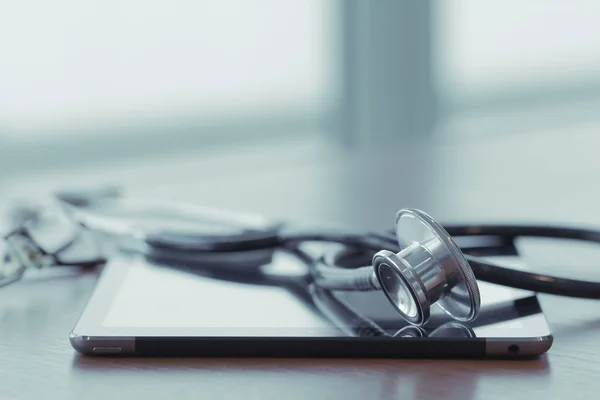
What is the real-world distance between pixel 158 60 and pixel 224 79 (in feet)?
0.84

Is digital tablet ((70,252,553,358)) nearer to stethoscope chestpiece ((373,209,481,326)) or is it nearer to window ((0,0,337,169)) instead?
stethoscope chestpiece ((373,209,481,326))

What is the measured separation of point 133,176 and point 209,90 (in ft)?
1.34

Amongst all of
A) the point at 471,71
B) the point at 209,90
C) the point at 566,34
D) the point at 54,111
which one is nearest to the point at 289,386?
the point at 54,111

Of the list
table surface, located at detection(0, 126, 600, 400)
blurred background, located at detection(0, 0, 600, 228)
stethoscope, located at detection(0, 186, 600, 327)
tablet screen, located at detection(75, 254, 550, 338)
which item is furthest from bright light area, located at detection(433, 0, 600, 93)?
tablet screen, located at detection(75, 254, 550, 338)

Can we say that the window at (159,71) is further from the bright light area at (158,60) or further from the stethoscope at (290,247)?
the stethoscope at (290,247)

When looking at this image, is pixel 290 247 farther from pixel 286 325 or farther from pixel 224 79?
pixel 224 79

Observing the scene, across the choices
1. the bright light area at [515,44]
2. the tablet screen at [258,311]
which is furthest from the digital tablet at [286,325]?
the bright light area at [515,44]

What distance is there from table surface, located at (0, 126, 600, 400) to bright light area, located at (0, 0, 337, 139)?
1.76 m

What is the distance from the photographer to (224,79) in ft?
10.2

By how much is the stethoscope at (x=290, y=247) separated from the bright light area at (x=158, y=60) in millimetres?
2026

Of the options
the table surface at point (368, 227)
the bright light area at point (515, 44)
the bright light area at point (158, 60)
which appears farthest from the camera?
the bright light area at point (515, 44)

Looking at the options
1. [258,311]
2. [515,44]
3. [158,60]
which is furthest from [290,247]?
[515,44]

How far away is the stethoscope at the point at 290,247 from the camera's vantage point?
0.48 metres

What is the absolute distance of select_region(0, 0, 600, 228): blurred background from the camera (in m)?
2.78
